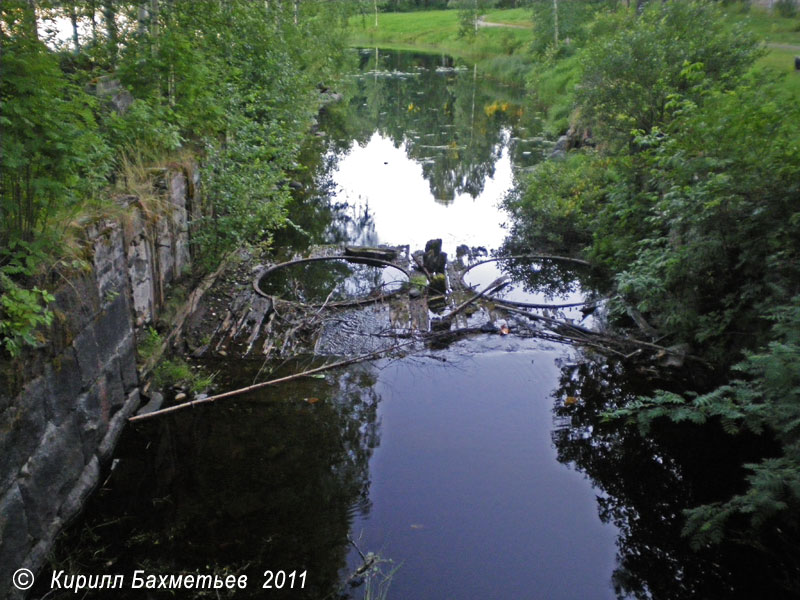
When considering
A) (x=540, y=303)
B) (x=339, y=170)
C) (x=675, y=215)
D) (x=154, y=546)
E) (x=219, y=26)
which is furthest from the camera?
(x=339, y=170)

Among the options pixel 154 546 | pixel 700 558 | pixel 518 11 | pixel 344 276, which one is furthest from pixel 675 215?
pixel 518 11

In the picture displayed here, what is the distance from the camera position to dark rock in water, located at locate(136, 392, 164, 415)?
625cm

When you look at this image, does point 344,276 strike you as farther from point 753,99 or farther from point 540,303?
point 753,99

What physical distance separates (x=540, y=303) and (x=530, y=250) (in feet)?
7.14

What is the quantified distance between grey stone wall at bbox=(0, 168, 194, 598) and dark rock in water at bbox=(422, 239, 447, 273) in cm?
447

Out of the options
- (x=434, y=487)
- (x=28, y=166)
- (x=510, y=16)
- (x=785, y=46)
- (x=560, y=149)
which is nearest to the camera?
(x=28, y=166)

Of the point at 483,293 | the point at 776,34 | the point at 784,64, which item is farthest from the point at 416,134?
the point at 483,293

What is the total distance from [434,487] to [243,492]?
1.63 meters

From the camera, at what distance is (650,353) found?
25.6 feet

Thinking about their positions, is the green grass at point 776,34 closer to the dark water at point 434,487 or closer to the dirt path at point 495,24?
the dark water at point 434,487

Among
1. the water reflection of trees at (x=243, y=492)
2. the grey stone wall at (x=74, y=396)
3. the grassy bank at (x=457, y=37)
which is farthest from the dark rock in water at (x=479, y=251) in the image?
the grassy bank at (x=457, y=37)

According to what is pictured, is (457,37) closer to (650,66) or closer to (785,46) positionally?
(785,46)

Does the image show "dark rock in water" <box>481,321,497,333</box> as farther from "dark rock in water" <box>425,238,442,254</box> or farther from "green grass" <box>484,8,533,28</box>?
"green grass" <box>484,8,533,28</box>

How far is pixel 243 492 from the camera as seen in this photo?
5344mm
